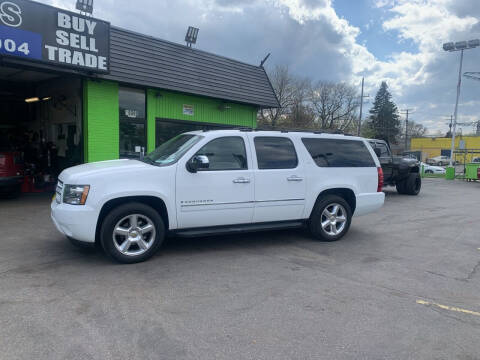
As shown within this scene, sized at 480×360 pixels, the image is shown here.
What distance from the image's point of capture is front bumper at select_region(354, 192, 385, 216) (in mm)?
6734

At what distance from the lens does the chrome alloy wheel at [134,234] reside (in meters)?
4.86

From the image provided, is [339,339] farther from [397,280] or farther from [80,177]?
[80,177]

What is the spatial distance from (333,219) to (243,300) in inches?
124

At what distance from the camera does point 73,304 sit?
12.1 feet

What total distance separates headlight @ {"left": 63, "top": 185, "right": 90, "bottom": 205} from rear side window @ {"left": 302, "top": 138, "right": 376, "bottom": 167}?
3.62 metres

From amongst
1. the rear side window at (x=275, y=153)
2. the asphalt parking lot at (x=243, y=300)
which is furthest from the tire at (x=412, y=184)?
the rear side window at (x=275, y=153)

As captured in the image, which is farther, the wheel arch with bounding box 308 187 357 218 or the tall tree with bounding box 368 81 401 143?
the tall tree with bounding box 368 81 401 143

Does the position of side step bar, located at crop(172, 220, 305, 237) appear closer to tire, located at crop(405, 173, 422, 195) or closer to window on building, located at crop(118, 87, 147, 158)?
window on building, located at crop(118, 87, 147, 158)

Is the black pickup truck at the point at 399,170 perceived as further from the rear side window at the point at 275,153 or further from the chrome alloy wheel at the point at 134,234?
the chrome alloy wheel at the point at 134,234

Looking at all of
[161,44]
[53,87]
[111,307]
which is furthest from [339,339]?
[53,87]

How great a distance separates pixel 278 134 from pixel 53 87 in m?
10.1

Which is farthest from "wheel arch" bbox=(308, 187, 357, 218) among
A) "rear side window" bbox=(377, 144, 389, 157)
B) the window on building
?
the window on building

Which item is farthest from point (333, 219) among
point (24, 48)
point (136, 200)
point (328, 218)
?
point (24, 48)

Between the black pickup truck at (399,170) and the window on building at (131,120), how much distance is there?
8184 millimetres
